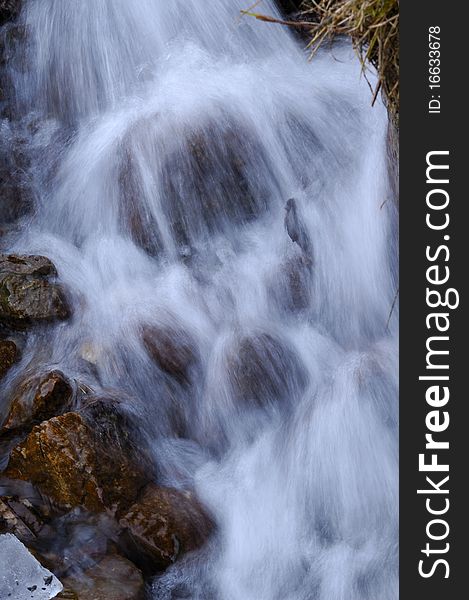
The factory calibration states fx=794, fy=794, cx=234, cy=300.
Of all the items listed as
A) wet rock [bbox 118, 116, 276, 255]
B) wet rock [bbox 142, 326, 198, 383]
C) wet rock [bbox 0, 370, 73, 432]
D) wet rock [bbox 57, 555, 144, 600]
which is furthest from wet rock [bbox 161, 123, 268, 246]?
wet rock [bbox 57, 555, 144, 600]

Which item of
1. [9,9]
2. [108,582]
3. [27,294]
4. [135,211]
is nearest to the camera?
[108,582]

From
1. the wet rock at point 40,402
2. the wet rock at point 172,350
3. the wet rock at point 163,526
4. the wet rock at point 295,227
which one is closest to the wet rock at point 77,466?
the wet rock at point 163,526

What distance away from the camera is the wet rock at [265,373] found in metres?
4.86

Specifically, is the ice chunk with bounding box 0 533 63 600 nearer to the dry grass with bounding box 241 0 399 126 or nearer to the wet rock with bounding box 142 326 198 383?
the wet rock with bounding box 142 326 198 383

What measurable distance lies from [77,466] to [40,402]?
0.57 meters

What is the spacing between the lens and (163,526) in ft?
13.9

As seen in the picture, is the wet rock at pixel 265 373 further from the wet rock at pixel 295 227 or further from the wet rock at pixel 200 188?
the wet rock at pixel 200 188

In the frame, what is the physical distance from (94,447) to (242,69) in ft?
11.7

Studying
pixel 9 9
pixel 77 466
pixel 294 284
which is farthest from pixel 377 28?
pixel 9 9

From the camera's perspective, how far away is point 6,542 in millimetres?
3896

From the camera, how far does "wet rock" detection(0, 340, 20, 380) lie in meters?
5.12

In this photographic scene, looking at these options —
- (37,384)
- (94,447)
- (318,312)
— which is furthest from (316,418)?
(37,384)

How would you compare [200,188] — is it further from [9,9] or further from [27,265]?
[9,9]

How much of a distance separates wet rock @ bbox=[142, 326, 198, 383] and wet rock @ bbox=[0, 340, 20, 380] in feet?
2.81
